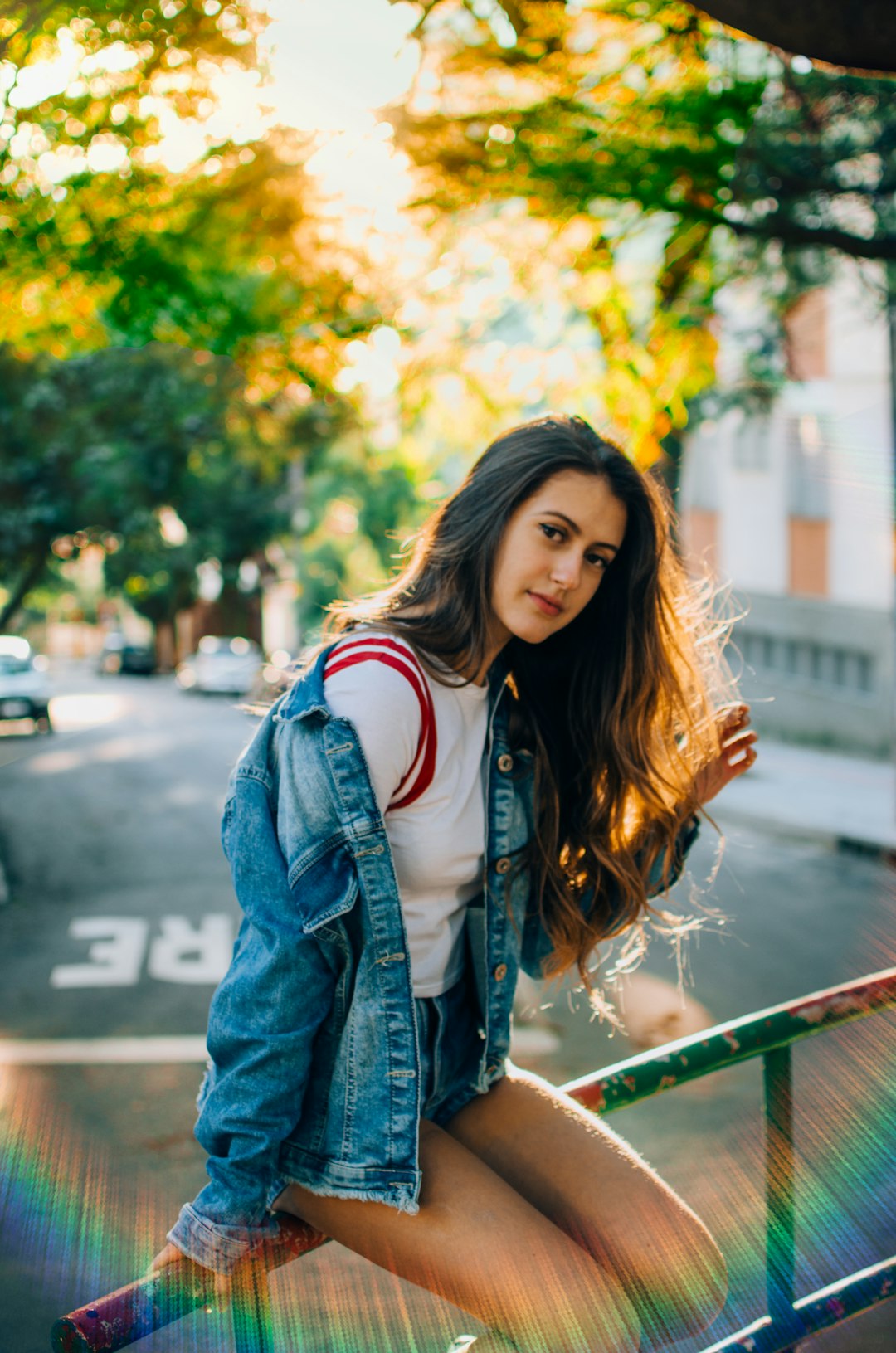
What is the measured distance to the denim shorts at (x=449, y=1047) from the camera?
2016 mm

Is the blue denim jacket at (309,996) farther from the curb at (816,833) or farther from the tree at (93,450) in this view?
the tree at (93,450)

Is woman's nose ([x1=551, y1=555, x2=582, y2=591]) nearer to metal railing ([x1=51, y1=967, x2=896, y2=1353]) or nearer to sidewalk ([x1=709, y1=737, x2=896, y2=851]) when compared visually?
metal railing ([x1=51, y1=967, x2=896, y2=1353])

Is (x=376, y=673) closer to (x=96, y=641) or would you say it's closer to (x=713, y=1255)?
(x=713, y=1255)

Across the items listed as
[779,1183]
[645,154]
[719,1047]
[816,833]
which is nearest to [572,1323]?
[719,1047]

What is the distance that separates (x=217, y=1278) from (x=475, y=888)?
2.81 ft

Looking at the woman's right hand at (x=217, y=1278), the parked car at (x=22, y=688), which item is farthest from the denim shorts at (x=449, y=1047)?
the parked car at (x=22, y=688)

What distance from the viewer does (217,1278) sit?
1414 mm

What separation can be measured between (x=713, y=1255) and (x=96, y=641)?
92340 mm

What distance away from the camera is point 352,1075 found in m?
1.81

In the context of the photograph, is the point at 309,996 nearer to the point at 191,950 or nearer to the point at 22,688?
the point at 191,950

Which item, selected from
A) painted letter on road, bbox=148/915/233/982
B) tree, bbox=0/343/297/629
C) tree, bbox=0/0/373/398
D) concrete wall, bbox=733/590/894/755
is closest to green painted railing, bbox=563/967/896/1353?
tree, bbox=0/0/373/398

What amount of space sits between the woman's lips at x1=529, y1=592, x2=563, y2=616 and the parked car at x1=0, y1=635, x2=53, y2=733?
20.6 meters

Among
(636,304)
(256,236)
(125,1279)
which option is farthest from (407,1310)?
(636,304)

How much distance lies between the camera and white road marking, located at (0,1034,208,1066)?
5031mm
